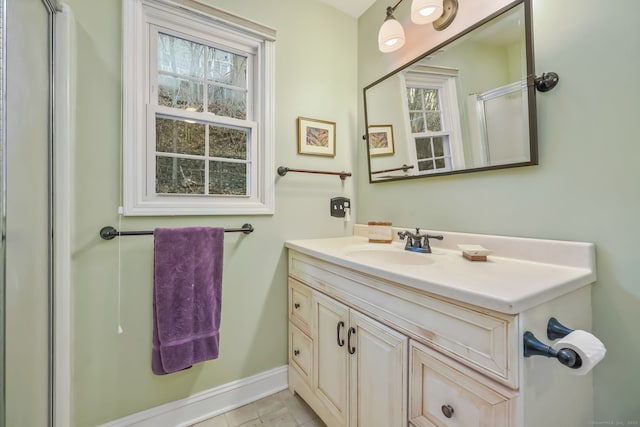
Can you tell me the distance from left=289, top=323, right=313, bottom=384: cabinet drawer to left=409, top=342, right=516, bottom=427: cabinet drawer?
639 millimetres

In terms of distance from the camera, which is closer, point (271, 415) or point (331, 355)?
point (331, 355)

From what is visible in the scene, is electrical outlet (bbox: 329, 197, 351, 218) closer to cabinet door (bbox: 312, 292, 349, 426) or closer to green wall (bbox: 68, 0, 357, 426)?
green wall (bbox: 68, 0, 357, 426)

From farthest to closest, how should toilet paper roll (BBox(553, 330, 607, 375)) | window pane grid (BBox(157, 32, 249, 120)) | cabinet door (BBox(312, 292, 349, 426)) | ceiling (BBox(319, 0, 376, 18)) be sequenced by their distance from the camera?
ceiling (BBox(319, 0, 376, 18)) < window pane grid (BBox(157, 32, 249, 120)) < cabinet door (BBox(312, 292, 349, 426)) < toilet paper roll (BBox(553, 330, 607, 375))

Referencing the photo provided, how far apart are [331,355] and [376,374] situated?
284 millimetres

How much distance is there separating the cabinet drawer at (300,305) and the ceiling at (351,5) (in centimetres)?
182

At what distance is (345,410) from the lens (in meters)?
1.07

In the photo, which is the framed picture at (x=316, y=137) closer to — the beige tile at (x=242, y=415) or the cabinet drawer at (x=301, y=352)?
the cabinet drawer at (x=301, y=352)

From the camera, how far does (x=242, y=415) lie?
4.50 feet

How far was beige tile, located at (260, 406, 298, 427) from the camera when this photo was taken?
1.30 meters

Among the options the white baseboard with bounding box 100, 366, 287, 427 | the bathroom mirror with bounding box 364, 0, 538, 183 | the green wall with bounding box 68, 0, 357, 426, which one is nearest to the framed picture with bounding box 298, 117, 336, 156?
the green wall with bounding box 68, 0, 357, 426

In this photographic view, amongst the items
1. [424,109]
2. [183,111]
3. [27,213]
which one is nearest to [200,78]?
[183,111]

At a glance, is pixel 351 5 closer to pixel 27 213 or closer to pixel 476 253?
pixel 476 253

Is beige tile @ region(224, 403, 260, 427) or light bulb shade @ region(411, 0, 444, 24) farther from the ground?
light bulb shade @ region(411, 0, 444, 24)

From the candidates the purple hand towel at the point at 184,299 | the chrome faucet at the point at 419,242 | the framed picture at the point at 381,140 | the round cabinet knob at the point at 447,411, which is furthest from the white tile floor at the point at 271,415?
the framed picture at the point at 381,140
